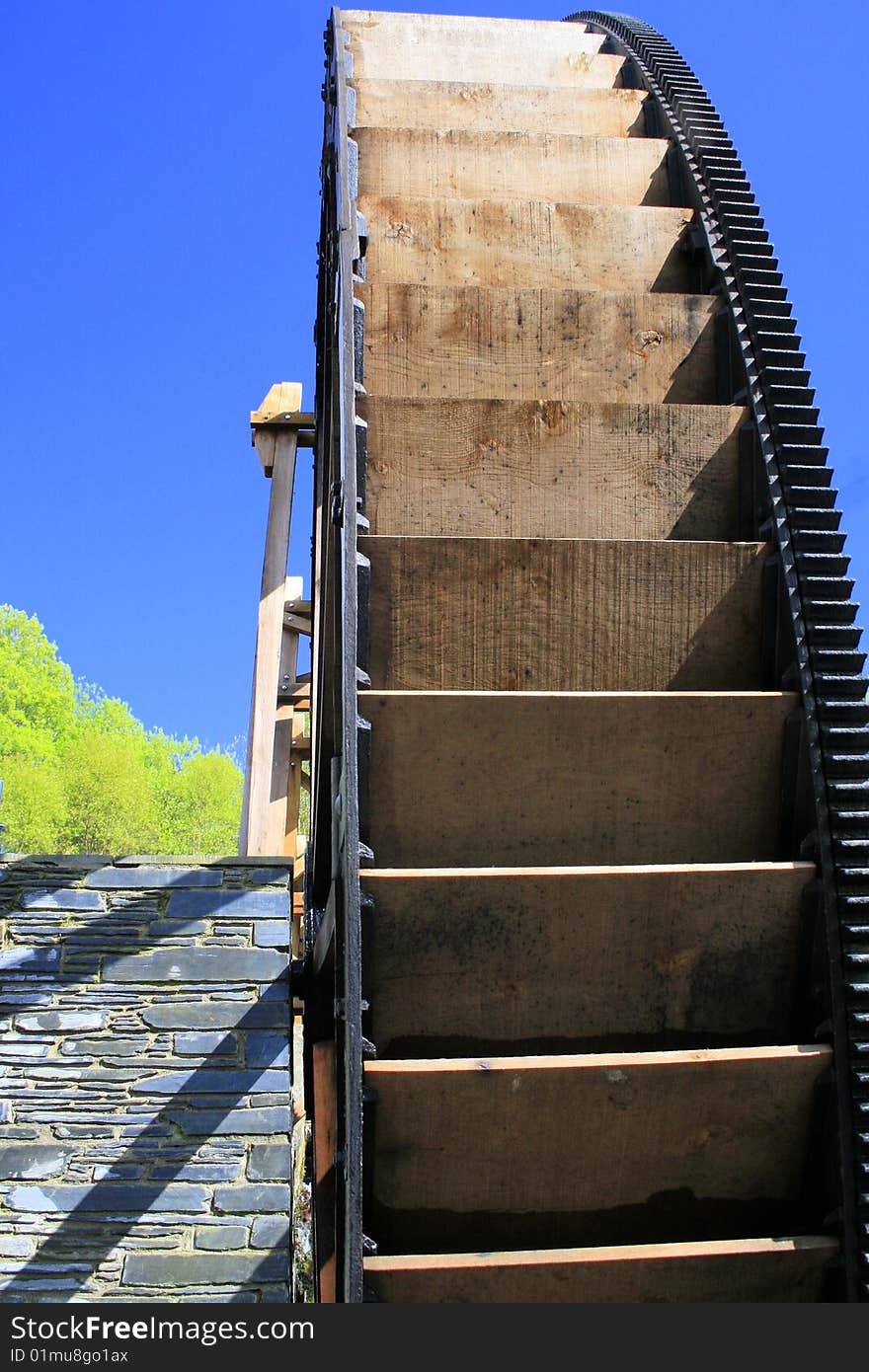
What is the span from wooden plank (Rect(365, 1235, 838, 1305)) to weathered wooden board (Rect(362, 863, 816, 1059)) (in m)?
0.38

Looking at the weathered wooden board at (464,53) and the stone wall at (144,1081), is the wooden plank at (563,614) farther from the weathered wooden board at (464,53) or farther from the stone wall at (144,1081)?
the weathered wooden board at (464,53)

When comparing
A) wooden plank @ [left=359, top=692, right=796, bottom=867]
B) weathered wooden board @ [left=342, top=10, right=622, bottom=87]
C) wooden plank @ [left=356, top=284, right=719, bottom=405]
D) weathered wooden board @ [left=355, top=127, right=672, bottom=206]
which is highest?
weathered wooden board @ [left=342, top=10, right=622, bottom=87]

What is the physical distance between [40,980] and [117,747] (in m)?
23.1

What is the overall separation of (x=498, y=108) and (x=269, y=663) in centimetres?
304

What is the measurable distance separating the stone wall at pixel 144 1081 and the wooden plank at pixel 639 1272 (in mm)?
1804

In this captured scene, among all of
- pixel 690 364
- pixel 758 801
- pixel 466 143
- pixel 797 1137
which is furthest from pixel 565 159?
pixel 797 1137

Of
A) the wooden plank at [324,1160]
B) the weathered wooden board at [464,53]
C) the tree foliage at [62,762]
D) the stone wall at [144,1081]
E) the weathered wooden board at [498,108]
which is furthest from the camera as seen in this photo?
the tree foliage at [62,762]

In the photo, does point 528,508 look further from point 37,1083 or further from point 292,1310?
point 37,1083

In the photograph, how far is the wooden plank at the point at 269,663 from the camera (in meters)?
6.36

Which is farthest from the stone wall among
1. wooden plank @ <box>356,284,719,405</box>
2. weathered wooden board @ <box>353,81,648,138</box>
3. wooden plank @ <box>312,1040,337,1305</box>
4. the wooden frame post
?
weathered wooden board @ <box>353,81,648,138</box>

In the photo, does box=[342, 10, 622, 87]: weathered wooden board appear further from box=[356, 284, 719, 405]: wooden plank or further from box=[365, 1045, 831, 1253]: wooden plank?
box=[365, 1045, 831, 1253]: wooden plank

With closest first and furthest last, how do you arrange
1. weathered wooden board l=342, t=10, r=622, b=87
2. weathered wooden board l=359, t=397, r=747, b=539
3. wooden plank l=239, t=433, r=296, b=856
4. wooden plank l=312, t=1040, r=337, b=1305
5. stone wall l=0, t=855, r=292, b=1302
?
wooden plank l=312, t=1040, r=337, b=1305
weathered wooden board l=359, t=397, r=747, b=539
stone wall l=0, t=855, r=292, b=1302
weathered wooden board l=342, t=10, r=622, b=87
wooden plank l=239, t=433, r=296, b=856

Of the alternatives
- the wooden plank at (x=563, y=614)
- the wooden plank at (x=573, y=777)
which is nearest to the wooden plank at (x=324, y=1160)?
the wooden plank at (x=573, y=777)

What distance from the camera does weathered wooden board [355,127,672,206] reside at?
3859 millimetres
